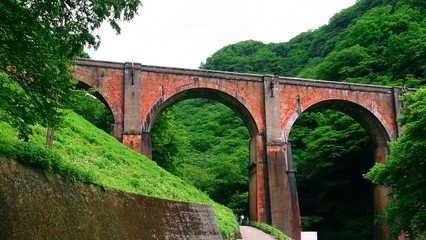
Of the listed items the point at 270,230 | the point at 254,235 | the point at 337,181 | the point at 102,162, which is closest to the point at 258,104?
the point at 270,230

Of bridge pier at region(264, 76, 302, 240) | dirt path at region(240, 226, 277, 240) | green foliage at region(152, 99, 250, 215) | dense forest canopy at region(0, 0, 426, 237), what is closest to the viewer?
dense forest canopy at region(0, 0, 426, 237)

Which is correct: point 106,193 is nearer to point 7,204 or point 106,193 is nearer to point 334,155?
point 7,204

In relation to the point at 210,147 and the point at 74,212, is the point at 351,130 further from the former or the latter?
the point at 74,212

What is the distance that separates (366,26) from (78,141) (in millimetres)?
34373

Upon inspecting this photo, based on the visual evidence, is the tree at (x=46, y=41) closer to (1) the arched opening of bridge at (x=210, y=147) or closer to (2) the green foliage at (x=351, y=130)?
(1) the arched opening of bridge at (x=210, y=147)

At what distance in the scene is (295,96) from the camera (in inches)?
920

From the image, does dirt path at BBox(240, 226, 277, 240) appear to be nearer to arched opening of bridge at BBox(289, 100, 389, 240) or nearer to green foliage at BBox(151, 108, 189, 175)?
green foliage at BBox(151, 108, 189, 175)

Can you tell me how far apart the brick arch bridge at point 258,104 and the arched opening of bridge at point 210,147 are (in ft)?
1.54

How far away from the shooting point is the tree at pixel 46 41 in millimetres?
4754

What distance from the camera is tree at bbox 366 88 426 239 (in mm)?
12773

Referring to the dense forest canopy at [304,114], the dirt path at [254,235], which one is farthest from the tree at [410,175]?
the dirt path at [254,235]

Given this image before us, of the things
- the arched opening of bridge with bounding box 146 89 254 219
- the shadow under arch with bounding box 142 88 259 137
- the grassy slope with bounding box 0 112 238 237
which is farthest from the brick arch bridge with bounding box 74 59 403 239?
the grassy slope with bounding box 0 112 238 237

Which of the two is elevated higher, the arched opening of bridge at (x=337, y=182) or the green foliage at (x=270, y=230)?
the arched opening of bridge at (x=337, y=182)

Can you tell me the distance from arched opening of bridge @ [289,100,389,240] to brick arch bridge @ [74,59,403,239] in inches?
170
